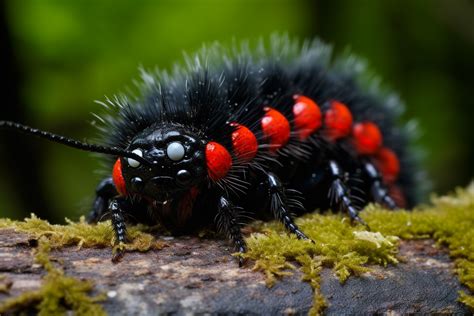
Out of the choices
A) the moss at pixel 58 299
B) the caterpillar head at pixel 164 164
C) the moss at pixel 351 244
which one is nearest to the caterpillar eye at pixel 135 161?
the caterpillar head at pixel 164 164

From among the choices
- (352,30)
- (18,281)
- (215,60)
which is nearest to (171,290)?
(18,281)

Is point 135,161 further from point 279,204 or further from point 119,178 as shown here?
point 279,204

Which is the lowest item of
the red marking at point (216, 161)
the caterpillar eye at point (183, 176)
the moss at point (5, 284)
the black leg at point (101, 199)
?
the moss at point (5, 284)

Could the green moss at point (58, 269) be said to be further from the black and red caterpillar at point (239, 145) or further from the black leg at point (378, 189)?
the black leg at point (378, 189)

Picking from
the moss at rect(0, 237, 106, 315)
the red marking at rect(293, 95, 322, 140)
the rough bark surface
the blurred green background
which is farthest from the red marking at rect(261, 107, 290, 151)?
the blurred green background

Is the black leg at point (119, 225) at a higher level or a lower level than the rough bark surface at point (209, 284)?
higher

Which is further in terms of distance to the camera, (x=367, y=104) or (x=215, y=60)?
(x=367, y=104)

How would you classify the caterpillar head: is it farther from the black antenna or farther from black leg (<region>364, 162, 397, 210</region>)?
black leg (<region>364, 162, 397, 210</region>)

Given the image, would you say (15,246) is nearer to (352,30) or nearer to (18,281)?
(18,281)
